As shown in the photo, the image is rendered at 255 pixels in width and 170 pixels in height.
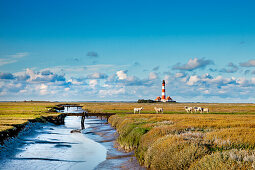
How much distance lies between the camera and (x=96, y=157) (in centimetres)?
2008

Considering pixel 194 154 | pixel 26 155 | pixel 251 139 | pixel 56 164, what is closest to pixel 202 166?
pixel 194 154

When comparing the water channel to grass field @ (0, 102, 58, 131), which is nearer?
the water channel

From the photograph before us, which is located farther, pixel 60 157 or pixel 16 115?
pixel 16 115

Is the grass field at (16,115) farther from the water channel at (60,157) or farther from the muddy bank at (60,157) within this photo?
the muddy bank at (60,157)

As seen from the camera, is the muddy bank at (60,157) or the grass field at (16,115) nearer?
the muddy bank at (60,157)

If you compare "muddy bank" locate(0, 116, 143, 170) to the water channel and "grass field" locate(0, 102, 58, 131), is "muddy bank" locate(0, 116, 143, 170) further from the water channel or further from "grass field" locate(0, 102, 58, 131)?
"grass field" locate(0, 102, 58, 131)

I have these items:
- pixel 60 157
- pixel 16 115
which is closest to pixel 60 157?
pixel 60 157

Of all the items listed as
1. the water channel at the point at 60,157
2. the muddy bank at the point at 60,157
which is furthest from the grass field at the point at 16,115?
the muddy bank at the point at 60,157

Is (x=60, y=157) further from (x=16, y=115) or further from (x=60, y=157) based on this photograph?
(x=16, y=115)

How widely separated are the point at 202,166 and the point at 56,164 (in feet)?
37.0

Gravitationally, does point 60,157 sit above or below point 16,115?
below

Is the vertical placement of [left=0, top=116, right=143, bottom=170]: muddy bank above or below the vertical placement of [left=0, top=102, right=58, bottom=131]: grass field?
below

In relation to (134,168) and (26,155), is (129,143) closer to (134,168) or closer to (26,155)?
(134,168)

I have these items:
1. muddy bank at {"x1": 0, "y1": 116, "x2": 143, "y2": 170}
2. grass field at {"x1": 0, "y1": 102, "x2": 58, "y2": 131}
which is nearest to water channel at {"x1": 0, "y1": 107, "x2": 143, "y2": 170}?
muddy bank at {"x1": 0, "y1": 116, "x2": 143, "y2": 170}
